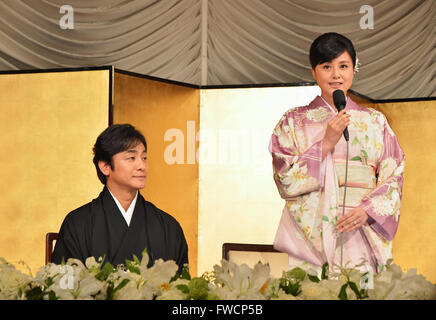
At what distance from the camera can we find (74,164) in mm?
3271

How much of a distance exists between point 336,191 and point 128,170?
0.62m

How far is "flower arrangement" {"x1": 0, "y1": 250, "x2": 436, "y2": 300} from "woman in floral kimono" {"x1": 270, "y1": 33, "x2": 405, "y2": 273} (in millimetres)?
869

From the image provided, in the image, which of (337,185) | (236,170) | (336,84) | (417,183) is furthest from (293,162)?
(417,183)

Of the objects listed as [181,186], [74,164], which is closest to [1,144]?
[74,164]

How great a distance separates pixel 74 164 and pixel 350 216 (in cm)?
172

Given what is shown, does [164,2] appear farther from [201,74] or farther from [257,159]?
[257,159]

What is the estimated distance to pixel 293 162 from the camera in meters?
2.03

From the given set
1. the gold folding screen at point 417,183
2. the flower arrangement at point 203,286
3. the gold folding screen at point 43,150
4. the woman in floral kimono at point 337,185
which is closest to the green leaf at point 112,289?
the flower arrangement at point 203,286

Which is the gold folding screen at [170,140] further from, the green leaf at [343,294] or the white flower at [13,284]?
the green leaf at [343,294]

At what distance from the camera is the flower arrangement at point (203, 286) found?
102 cm

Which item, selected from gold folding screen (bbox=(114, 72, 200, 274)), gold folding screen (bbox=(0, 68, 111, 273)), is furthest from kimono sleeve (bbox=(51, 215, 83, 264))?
gold folding screen (bbox=(114, 72, 200, 274))

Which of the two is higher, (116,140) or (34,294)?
(116,140)

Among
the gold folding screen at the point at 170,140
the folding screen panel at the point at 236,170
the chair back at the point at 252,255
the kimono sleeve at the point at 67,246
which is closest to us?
the kimono sleeve at the point at 67,246
